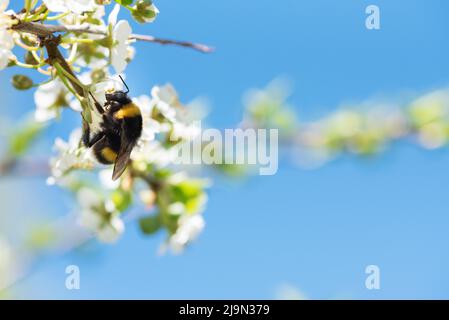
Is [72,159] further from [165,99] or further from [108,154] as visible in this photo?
[165,99]

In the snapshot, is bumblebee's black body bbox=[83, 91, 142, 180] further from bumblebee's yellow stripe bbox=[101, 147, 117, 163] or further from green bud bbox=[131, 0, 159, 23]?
green bud bbox=[131, 0, 159, 23]

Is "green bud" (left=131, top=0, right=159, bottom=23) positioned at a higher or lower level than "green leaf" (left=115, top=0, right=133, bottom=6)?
higher

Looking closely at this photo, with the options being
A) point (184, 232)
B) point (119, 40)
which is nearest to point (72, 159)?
point (119, 40)

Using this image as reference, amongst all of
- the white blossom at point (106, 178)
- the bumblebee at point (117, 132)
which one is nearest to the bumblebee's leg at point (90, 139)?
the bumblebee at point (117, 132)

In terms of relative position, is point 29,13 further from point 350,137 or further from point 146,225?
point 350,137

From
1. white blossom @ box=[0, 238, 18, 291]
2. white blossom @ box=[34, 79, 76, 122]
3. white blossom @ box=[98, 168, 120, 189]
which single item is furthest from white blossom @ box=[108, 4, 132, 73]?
white blossom @ box=[0, 238, 18, 291]

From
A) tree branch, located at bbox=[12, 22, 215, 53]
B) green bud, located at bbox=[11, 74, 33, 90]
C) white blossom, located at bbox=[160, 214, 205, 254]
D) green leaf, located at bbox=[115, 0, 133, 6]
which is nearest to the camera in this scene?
tree branch, located at bbox=[12, 22, 215, 53]

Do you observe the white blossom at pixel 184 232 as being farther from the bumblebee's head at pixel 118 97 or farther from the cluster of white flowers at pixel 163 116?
the bumblebee's head at pixel 118 97
